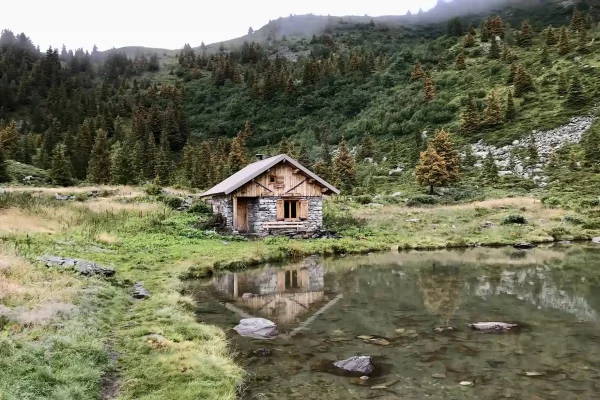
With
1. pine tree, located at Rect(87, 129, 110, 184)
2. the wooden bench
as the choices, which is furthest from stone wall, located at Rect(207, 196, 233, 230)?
pine tree, located at Rect(87, 129, 110, 184)

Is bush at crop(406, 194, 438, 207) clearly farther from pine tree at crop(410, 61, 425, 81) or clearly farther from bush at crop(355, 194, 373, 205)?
pine tree at crop(410, 61, 425, 81)

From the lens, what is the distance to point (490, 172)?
52.3 m

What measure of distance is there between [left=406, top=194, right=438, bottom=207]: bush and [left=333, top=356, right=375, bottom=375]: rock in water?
119ft

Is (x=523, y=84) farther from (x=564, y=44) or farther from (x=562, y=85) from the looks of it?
(x=564, y=44)

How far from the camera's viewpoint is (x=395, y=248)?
2972cm

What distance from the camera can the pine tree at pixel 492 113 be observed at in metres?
62.7

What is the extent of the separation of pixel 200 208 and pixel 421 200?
21.1 m

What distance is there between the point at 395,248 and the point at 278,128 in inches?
2695

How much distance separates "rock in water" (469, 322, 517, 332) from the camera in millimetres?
12906

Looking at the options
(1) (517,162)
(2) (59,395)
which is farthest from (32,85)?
(2) (59,395)

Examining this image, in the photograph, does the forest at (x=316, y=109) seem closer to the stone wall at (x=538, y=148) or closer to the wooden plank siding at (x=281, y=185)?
the stone wall at (x=538, y=148)

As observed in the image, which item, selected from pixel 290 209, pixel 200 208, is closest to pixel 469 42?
pixel 200 208

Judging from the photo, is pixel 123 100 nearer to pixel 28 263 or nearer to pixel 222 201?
pixel 222 201

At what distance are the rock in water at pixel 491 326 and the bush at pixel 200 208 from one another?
31367 mm
